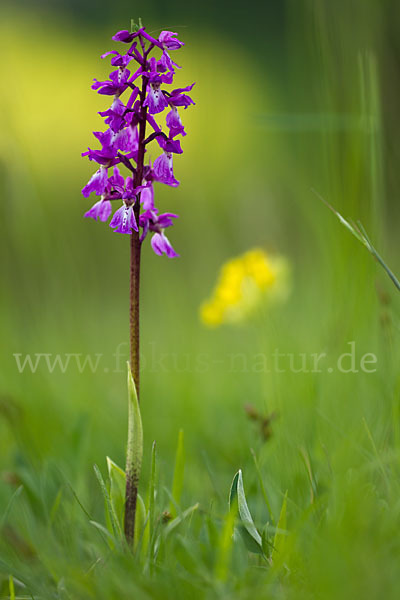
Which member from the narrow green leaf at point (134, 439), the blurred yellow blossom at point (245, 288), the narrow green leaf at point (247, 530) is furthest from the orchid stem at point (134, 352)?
the blurred yellow blossom at point (245, 288)

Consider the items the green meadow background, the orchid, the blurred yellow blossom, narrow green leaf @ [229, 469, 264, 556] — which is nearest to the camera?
the green meadow background

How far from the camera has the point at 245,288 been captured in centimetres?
250

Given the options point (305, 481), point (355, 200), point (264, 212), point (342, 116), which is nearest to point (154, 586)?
point (305, 481)

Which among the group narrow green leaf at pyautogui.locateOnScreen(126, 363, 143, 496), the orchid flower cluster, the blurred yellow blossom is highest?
the orchid flower cluster

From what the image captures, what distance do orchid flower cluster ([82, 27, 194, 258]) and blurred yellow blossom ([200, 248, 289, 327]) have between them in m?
1.07

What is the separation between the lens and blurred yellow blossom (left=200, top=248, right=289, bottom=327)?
250 centimetres

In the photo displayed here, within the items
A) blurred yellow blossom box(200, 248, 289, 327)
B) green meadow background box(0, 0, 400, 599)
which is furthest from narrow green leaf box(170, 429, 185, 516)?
blurred yellow blossom box(200, 248, 289, 327)

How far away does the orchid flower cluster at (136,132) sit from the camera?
1342 millimetres

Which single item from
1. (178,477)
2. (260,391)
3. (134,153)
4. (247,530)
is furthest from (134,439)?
(260,391)

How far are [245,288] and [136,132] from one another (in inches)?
46.3

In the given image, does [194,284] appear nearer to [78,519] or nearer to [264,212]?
[264,212]

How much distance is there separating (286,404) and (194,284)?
306 centimetres

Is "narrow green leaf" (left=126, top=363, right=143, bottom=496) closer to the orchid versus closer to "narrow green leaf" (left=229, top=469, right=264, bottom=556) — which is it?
the orchid

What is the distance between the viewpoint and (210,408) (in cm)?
253
